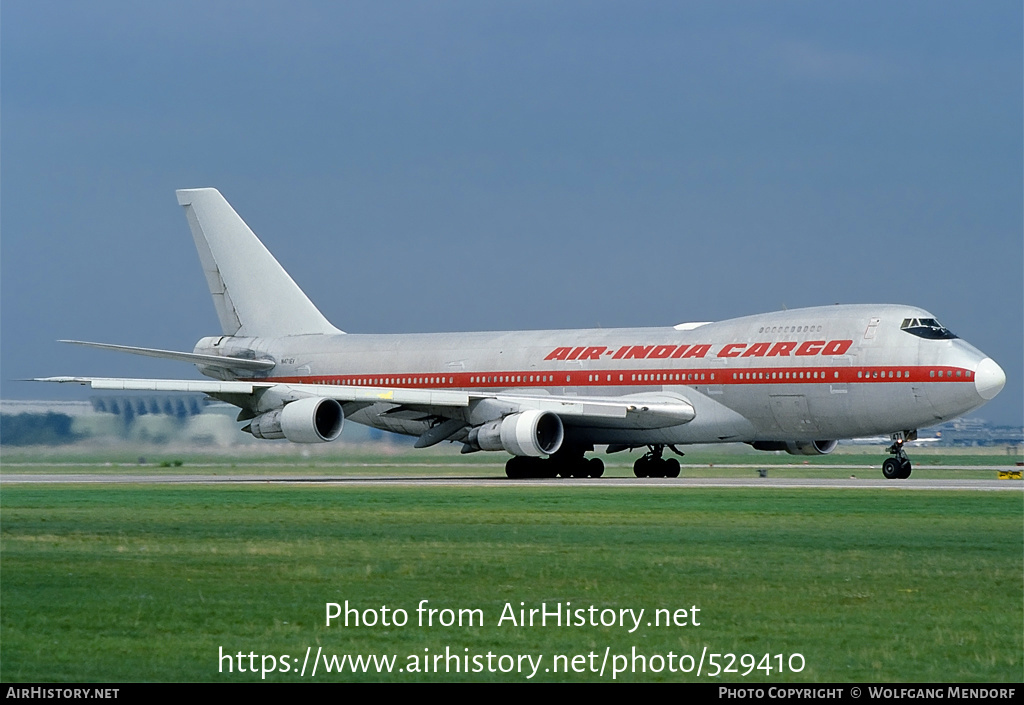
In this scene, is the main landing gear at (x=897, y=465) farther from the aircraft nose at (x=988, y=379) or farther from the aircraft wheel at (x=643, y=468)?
the aircraft wheel at (x=643, y=468)

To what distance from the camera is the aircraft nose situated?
37.6m

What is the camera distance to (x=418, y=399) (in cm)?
4169

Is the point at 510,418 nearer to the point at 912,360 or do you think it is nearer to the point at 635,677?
the point at 912,360

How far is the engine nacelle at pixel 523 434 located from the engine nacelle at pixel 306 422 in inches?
156

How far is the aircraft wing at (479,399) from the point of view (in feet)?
135

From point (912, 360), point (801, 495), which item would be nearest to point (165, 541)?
point (801, 495)

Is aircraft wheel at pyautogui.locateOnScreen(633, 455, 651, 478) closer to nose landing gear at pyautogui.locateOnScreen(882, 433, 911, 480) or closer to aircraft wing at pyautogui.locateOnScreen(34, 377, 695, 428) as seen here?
aircraft wing at pyautogui.locateOnScreen(34, 377, 695, 428)

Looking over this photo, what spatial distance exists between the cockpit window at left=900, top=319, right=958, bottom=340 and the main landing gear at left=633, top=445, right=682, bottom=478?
8.45 metres

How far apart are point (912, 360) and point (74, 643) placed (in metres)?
29.5

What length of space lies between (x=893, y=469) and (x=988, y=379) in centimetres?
368

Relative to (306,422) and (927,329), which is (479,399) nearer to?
(306,422)

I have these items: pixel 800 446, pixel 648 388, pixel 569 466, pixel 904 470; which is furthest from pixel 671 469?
pixel 904 470

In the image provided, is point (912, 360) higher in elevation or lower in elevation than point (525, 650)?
higher
